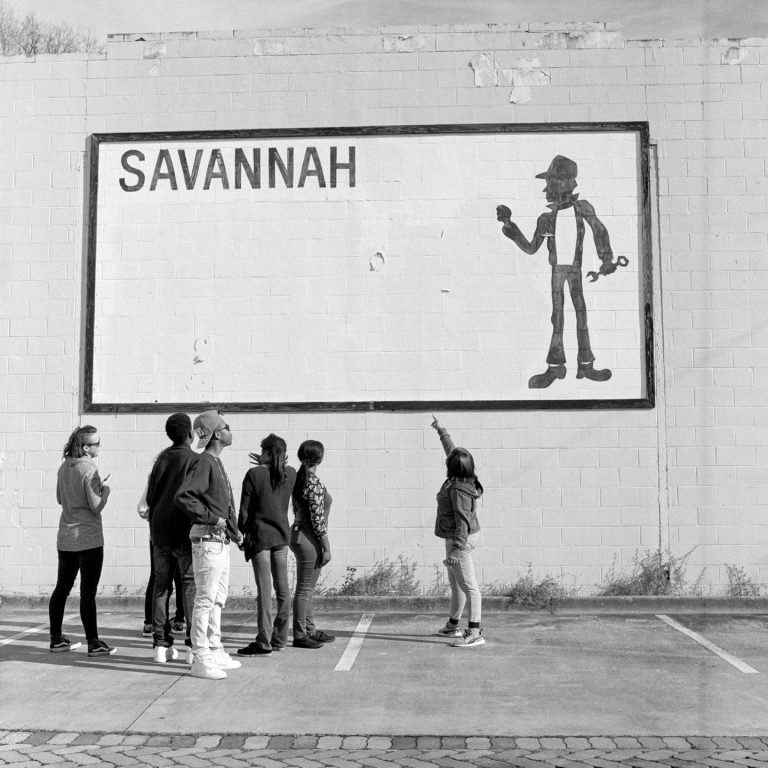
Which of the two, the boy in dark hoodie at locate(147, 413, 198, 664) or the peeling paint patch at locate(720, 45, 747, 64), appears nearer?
the boy in dark hoodie at locate(147, 413, 198, 664)

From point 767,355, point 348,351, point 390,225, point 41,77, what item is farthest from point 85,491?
point 767,355

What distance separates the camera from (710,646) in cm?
895

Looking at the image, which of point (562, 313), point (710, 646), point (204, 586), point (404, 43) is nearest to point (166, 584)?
point (204, 586)

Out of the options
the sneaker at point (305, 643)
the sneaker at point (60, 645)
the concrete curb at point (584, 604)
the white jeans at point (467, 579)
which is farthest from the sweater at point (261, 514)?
the concrete curb at point (584, 604)

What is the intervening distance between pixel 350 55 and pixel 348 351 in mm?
3492

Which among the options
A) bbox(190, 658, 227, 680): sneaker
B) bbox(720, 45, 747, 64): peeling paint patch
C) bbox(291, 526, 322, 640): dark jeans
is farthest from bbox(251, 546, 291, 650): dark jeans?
bbox(720, 45, 747, 64): peeling paint patch

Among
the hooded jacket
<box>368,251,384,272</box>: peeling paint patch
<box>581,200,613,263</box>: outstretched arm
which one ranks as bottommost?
the hooded jacket

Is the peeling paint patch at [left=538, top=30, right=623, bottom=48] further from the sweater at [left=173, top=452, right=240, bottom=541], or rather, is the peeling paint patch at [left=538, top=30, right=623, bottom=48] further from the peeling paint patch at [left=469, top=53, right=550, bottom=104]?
the sweater at [left=173, top=452, right=240, bottom=541]

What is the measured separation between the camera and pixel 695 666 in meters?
8.09

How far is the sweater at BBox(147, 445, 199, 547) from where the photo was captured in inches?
322

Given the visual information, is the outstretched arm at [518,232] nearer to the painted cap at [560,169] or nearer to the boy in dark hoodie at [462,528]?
the painted cap at [560,169]

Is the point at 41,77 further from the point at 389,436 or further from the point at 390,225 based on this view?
the point at 389,436

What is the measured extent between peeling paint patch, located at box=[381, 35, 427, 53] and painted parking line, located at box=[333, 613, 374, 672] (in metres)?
6.46

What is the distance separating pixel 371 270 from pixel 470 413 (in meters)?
1.99
